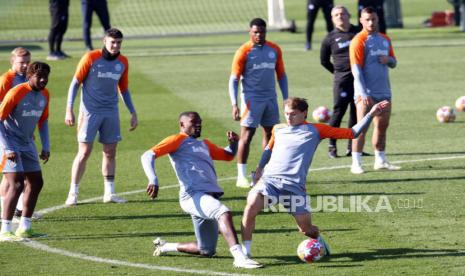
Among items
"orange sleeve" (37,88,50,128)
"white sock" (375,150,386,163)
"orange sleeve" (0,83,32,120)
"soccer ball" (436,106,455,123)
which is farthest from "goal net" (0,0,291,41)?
"orange sleeve" (0,83,32,120)

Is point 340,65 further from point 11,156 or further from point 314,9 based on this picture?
point 314,9

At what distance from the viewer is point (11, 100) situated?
1310 centimetres

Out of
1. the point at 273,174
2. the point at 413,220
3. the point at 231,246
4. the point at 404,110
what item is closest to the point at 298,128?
the point at 273,174

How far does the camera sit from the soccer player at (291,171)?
1180 cm

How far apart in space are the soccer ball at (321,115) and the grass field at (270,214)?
130 cm

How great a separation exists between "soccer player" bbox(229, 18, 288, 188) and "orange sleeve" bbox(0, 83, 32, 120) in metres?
3.87

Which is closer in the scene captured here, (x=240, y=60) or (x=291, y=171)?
(x=291, y=171)

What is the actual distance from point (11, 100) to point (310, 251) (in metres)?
4.12

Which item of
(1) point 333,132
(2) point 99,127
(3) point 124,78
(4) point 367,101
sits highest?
(3) point 124,78

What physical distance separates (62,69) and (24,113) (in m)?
15.4

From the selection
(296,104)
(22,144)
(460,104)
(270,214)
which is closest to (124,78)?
(22,144)

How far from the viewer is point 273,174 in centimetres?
1195

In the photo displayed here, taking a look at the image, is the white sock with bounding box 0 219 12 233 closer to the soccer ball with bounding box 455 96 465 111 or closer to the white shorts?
the white shorts

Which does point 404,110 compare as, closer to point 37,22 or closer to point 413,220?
point 413,220
